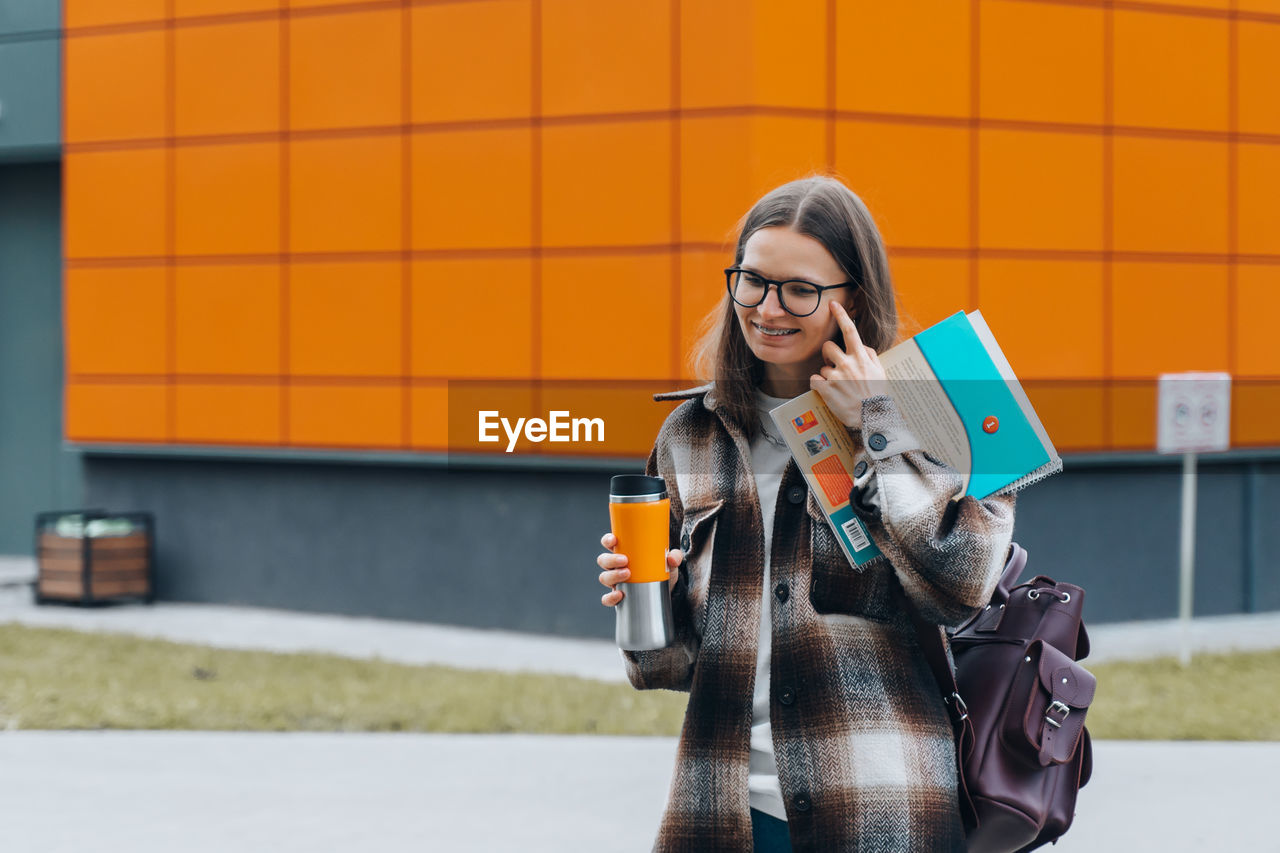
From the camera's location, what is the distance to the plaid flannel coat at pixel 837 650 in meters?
2.09

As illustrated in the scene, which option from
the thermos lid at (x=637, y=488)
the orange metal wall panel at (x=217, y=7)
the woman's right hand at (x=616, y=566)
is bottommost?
the woman's right hand at (x=616, y=566)

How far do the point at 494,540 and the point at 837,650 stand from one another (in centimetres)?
900

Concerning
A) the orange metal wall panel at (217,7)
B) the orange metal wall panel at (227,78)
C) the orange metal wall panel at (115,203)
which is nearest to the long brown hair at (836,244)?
the orange metal wall panel at (227,78)

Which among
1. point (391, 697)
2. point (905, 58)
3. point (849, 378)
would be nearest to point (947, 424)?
point (849, 378)

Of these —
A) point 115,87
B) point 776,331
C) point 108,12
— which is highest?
point 108,12

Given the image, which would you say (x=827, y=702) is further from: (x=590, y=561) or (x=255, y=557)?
(x=255, y=557)

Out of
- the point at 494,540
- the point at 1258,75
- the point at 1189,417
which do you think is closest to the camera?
the point at 1189,417

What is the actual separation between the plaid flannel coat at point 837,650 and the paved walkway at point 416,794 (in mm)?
3315

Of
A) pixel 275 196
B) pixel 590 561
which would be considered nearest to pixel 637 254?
pixel 590 561

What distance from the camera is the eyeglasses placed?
2.21 meters

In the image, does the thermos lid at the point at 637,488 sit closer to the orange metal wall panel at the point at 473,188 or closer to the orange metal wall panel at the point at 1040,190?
the orange metal wall panel at the point at 473,188

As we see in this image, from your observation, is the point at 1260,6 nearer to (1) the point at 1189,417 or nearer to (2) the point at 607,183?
(1) the point at 1189,417

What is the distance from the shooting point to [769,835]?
2209mm

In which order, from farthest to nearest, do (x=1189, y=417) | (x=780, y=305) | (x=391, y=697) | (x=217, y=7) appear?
(x=217, y=7) → (x=1189, y=417) → (x=391, y=697) → (x=780, y=305)
